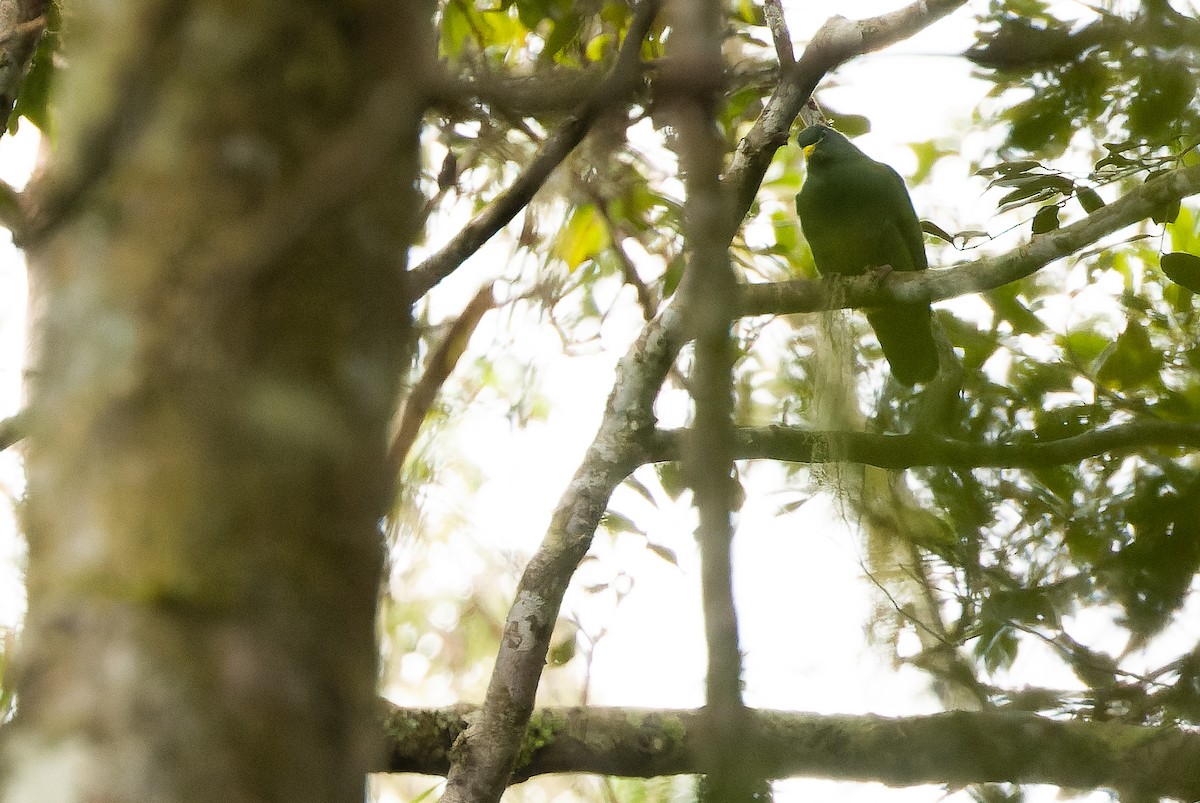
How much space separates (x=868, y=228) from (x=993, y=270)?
100cm

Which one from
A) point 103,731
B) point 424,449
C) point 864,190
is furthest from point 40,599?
point 864,190

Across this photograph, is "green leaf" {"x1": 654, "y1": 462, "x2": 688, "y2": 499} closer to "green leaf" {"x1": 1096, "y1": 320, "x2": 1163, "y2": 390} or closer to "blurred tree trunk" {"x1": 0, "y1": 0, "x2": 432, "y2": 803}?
"green leaf" {"x1": 1096, "y1": 320, "x2": 1163, "y2": 390}

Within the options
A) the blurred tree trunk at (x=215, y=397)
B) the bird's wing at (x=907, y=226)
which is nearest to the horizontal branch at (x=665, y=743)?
the blurred tree trunk at (x=215, y=397)

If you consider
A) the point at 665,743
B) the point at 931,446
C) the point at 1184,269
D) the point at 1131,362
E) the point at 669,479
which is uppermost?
the point at 1184,269

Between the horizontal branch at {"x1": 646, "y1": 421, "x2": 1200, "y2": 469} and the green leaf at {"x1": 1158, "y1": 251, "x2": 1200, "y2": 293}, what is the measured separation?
28cm

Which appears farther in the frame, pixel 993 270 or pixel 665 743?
pixel 993 270

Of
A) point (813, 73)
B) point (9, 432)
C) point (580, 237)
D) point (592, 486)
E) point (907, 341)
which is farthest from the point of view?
point (907, 341)

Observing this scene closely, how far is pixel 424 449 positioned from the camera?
1.81 metres

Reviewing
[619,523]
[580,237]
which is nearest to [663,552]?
[619,523]

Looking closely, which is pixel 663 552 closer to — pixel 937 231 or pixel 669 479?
pixel 669 479

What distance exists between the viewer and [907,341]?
2.90m

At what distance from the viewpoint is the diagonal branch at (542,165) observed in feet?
2.67

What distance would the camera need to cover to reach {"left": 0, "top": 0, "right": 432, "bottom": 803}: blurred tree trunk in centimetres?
52

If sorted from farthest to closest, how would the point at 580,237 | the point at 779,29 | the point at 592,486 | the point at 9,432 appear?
the point at 580,237
the point at 779,29
the point at 592,486
the point at 9,432
